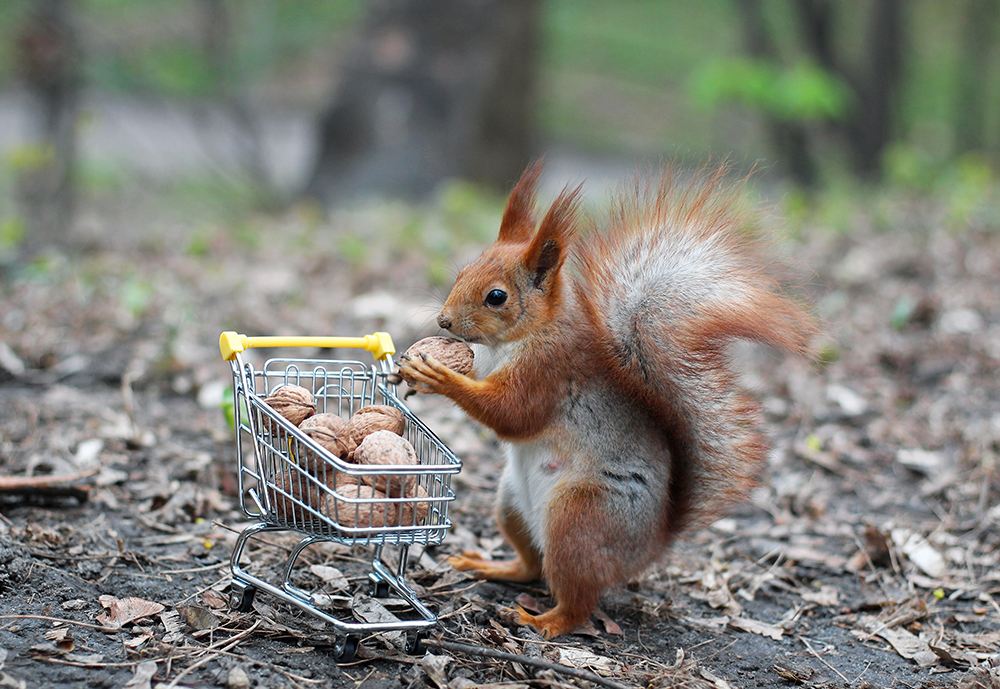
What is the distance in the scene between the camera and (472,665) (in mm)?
2193

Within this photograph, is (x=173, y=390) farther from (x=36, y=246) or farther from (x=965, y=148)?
(x=965, y=148)

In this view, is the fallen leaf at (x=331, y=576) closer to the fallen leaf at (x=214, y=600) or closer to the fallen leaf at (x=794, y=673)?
the fallen leaf at (x=214, y=600)

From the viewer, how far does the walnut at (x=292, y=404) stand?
2234 mm

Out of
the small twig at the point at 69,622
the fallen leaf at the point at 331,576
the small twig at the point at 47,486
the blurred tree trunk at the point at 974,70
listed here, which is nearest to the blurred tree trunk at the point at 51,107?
the small twig at the point at 47,486

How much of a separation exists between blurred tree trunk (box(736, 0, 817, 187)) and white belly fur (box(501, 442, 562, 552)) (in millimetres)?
8080

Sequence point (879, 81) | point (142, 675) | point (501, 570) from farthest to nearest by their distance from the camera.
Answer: point (879, 81), point (501, 570), point (142, 675)

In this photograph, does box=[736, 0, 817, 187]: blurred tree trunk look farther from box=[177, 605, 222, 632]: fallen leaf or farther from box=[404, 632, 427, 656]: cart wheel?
box=[177, 605, 222, 632]: fallen leaf

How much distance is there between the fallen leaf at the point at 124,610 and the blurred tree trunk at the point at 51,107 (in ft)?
14.4

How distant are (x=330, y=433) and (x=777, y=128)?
917 cm

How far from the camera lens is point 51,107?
6.51 meters

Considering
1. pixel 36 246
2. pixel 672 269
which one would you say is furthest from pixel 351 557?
pixel 36 246

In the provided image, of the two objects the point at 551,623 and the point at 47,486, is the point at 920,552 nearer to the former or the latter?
the point at 551,623

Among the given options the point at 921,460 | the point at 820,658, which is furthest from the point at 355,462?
the point at 921,460

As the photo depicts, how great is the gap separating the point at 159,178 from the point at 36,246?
5808mm
